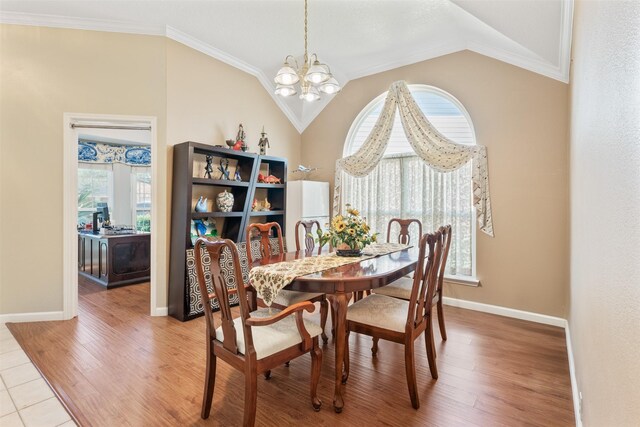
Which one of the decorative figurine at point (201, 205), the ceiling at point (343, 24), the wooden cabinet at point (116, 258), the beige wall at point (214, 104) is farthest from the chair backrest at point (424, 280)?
the wooden cabinet at point (116, 258)

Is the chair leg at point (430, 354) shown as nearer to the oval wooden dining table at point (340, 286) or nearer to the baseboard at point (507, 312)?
the oval wooden dining table at point (340, 286)

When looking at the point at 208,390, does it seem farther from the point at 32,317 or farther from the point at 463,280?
the point at 463,280

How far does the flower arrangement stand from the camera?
266 centimetres

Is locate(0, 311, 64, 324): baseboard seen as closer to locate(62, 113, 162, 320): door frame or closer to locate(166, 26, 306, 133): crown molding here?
locate(62, 113, 162, 320): door frame

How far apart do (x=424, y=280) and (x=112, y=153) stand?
22.2ft

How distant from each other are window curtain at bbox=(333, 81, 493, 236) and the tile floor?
3.63 metres

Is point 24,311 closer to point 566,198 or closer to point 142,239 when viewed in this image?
point 142,239

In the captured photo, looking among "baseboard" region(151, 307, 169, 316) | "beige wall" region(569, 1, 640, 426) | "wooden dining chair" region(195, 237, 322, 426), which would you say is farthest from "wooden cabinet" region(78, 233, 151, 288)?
"beige wall" region(569, 1, 640, 426)

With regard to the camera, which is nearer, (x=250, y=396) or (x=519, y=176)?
(x=250, y=396)

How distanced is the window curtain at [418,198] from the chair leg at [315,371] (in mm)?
2591

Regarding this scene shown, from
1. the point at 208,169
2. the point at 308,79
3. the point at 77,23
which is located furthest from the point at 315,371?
the point at 77,23

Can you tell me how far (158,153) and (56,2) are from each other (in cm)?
161

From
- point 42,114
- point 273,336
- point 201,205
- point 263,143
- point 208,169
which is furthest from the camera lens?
point 263,143

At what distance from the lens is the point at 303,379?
2.37 m
